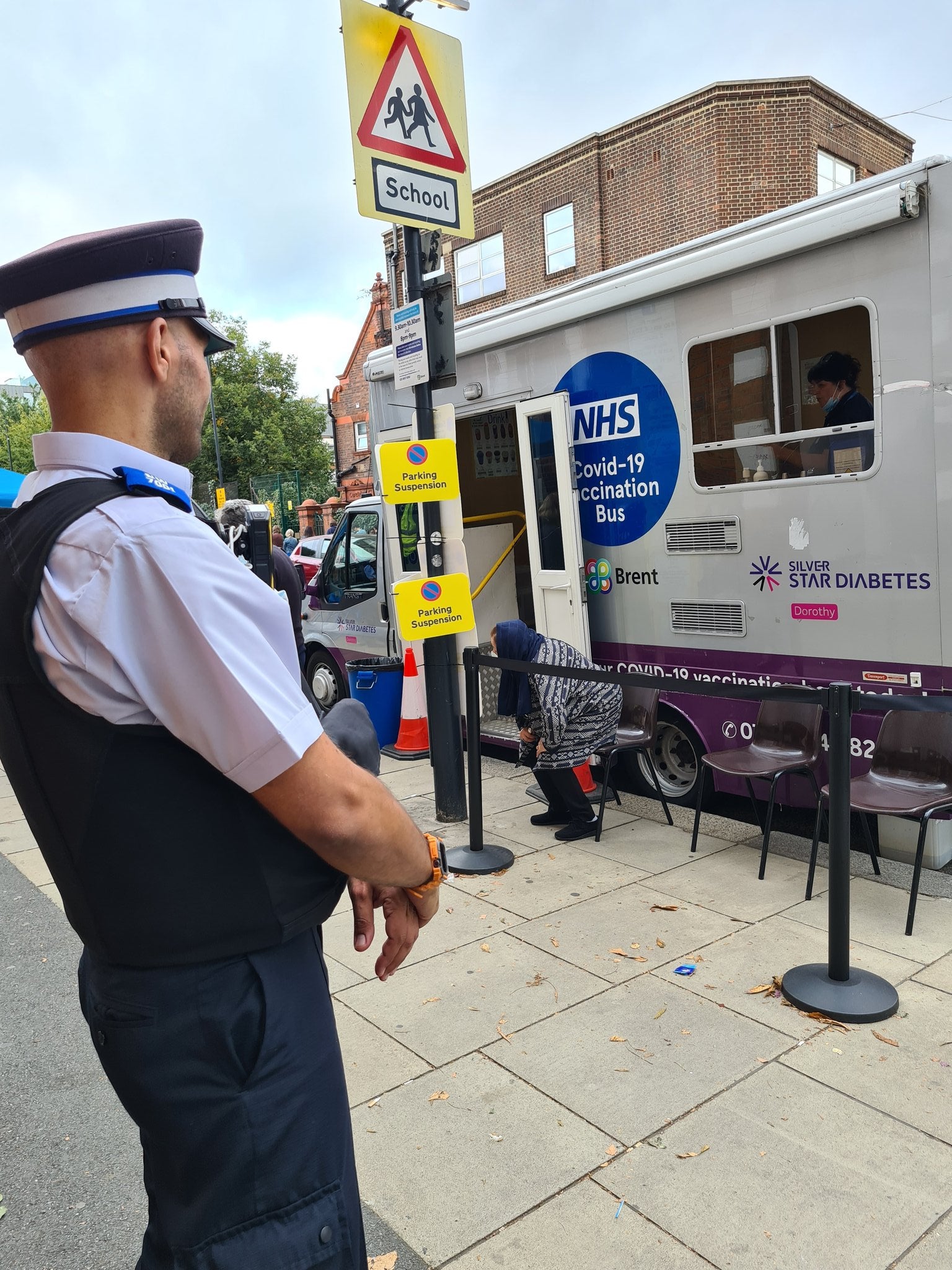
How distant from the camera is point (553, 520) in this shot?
645 centimetres

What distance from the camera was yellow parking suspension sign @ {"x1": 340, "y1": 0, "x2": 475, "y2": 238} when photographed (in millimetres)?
5152

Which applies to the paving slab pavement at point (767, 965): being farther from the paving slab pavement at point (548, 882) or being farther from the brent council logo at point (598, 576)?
the brent council logo at point (598, 576)

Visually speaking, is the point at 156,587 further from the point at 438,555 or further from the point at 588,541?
the point at 588,541

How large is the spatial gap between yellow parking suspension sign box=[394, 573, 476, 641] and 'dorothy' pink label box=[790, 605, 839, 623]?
182 centimetres

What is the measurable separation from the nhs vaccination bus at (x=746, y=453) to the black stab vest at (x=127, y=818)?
3.59 m

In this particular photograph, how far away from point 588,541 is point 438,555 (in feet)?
3.38

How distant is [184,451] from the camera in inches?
56.8

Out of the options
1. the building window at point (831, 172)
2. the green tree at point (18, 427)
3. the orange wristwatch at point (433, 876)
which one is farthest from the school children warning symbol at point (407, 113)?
the green tree at point (18, 427)

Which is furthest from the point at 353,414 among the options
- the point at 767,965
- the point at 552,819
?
the point at 767,965

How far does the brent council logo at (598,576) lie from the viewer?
6113 millimetres

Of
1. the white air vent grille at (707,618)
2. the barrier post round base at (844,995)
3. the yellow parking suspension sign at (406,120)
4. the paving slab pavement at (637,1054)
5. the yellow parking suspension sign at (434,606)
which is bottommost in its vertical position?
the paving slab pavement at (637,1054)

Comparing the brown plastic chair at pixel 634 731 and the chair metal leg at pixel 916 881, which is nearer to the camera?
the chair metal leg at pixel 916 881

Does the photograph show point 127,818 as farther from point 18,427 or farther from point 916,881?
point 18,427

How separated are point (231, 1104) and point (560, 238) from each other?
2550cm
